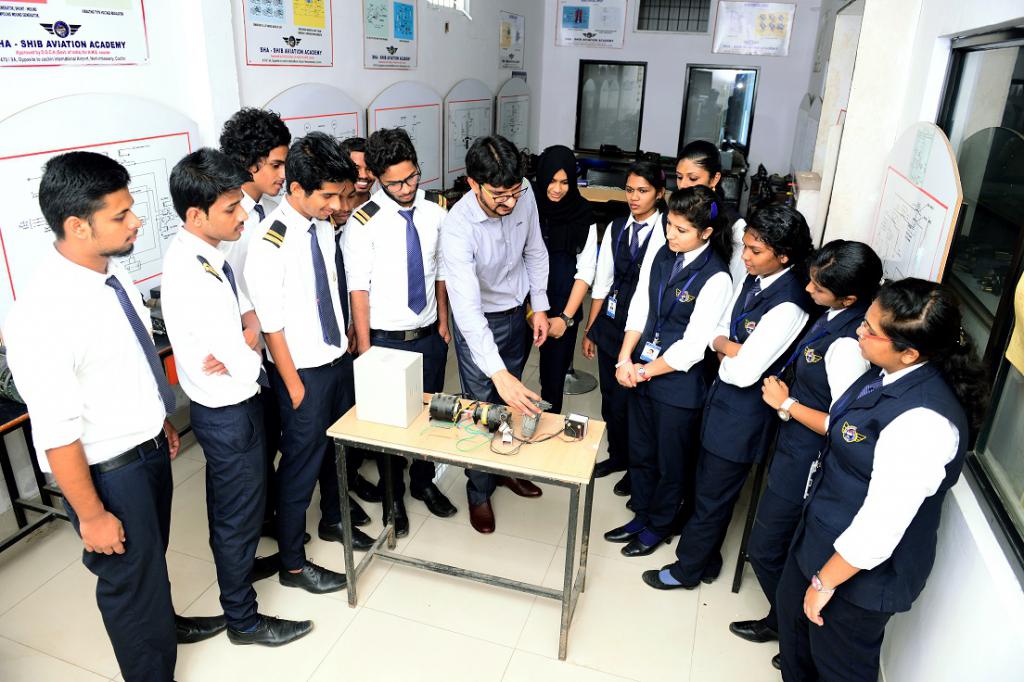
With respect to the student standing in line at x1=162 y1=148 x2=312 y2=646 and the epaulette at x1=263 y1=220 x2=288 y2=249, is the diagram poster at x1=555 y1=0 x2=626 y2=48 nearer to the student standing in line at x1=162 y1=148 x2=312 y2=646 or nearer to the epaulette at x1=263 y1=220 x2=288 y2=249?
the epaulette at x1=263 y1=220 x2=288 y2=249

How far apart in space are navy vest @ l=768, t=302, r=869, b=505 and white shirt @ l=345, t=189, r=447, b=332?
4.61 ft

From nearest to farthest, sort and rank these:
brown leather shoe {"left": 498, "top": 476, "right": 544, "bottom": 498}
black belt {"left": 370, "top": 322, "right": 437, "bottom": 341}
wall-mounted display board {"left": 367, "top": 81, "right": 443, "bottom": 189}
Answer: black belt {"left": 370, "top": 322, "right": 437, "bottom": 341} < brown leather shoe {"left": 498, "top": 476, "right": 544, "bottom": 498} < wall-mounted display board {"left": 367, "top": 81, "right": 443, "bottom": 189}

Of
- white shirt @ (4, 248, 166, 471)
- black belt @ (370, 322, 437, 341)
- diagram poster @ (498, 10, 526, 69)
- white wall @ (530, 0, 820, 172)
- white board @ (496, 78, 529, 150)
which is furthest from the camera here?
white wall @ (530, 0, 820, 172)

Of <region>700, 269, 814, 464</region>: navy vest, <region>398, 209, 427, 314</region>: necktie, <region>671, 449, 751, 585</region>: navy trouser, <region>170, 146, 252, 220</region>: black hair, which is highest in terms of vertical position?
<region>170, 146, 252, 220</region>: black hair

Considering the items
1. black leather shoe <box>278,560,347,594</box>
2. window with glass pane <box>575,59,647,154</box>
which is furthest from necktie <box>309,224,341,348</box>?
window with glass pane <box>575,59,647,154</box>

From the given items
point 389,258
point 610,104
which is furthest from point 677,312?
point 610,104

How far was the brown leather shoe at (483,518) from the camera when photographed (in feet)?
9.70

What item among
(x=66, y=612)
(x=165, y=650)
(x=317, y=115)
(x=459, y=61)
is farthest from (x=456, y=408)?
(x=459, y=61)

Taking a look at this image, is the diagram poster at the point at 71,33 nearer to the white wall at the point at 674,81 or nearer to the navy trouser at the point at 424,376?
the navy trouser at the point at 424,376

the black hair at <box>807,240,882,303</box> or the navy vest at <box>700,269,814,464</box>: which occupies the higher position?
the black hair at <box>807,240,882,303</box>

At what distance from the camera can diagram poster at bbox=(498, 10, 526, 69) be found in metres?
6.20

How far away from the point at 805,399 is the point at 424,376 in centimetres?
149

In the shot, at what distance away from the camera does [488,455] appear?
2121mm

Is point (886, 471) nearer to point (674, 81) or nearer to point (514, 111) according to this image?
point (514, 111)
